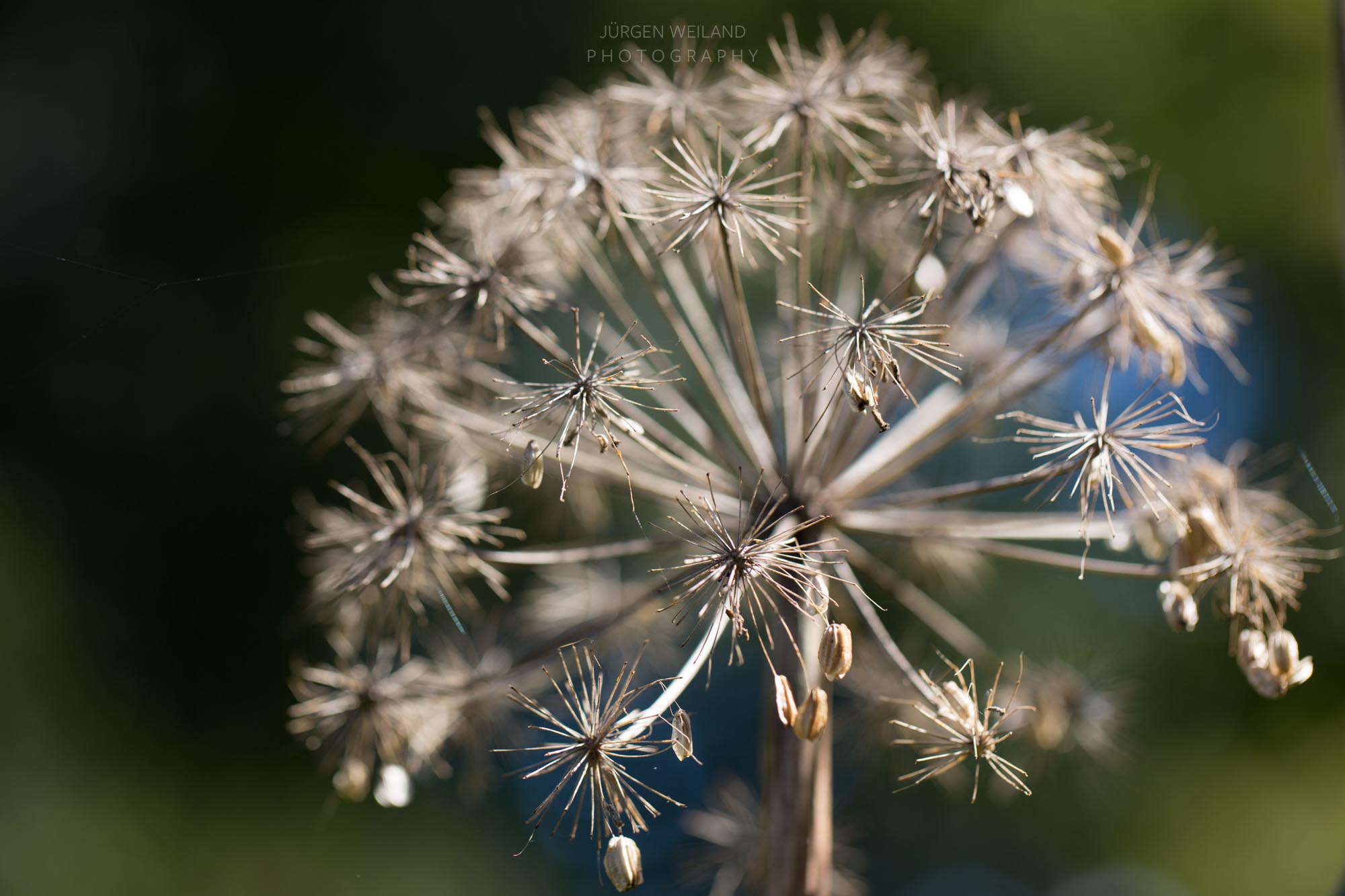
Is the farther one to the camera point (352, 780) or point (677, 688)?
point (352, 780)

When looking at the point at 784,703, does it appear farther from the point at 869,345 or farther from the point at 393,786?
the point at 393,786

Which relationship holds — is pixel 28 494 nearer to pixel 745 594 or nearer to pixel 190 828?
pixel 190 828

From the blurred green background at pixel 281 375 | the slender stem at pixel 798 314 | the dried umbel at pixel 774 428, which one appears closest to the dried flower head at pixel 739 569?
the dried umbel at pixel 774 428

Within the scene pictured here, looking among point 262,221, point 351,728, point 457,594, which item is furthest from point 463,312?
point 262,221

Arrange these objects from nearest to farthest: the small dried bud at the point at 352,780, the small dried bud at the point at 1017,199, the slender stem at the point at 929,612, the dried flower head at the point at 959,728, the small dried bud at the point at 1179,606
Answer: the dried flower head at the point at 959,728 → the small dried bud at the point at 1179,606 → the small dried bud at the point at 1017,199 → the small dried bud at the point at 352,780 → the slender stem at the point at 929,612

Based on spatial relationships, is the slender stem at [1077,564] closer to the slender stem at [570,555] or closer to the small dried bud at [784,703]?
the small dried bud at [784,703]

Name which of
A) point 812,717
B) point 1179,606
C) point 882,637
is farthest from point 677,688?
point 1179,606
